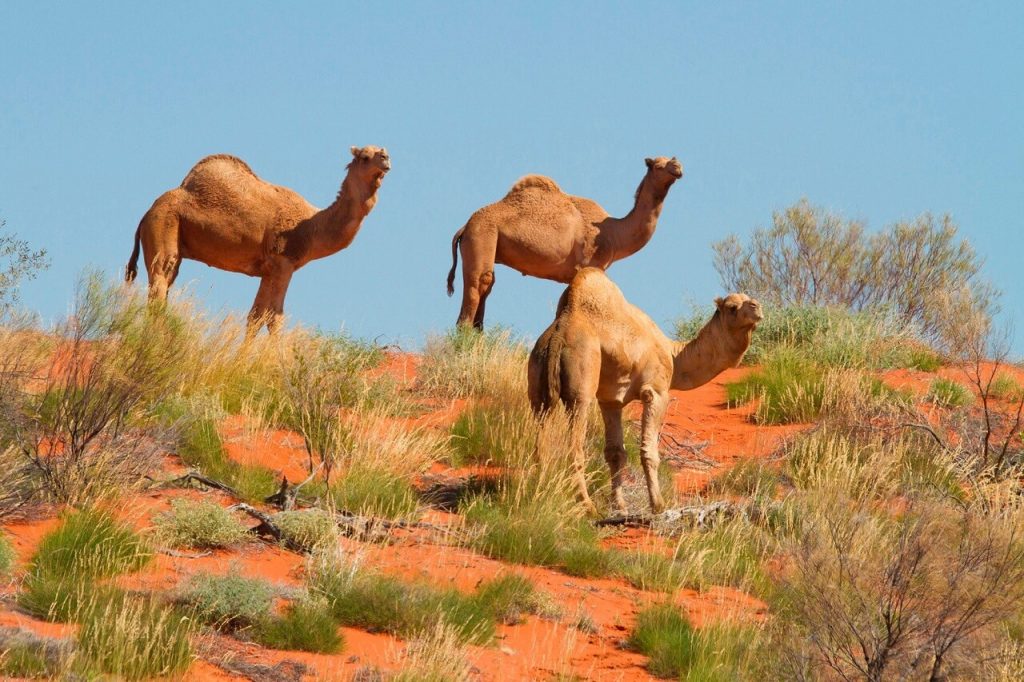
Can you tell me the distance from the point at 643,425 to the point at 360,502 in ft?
8.21

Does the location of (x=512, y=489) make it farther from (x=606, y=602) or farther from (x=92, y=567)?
(x=92, y=567)

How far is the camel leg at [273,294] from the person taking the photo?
17.3m

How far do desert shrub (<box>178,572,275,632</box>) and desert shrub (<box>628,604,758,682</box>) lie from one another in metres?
2.43

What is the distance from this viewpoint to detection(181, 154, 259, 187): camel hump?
17922 mm

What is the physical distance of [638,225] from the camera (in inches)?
765

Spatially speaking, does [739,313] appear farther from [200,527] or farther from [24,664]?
[24,664]

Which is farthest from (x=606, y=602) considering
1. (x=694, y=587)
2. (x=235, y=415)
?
(x=235, y=415)

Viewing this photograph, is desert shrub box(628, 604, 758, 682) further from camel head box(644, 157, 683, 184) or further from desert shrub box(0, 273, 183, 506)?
camel head box(644, 157, 683, 184)

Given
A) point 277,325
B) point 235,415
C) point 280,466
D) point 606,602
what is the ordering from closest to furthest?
point 606,602, point 280,466, point 235,415, point 277,325

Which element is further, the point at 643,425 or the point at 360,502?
the point at 643,425

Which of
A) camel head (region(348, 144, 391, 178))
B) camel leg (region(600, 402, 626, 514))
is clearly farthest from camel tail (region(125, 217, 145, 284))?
camel leg (region(600, 402, 626, 514))

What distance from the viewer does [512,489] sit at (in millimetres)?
12516

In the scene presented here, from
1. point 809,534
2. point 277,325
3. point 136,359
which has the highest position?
point 277,325

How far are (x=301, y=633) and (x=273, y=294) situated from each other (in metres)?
9.28
